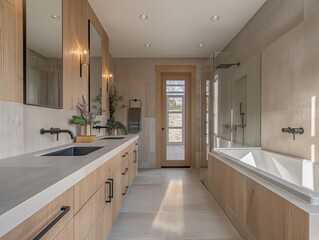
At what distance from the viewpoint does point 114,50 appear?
5012mm

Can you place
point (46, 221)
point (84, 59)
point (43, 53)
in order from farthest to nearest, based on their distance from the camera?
point (84, 59) → point (43, 53) → point (46, 221)

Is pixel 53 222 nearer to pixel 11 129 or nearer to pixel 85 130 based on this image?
pixel 11 129

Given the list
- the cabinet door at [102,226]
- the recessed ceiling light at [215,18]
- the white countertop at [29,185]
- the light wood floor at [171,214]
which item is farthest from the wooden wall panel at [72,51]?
the recessed ceiling light at [215,18]

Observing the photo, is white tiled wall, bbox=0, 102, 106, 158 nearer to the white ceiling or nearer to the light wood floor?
the light wood floor

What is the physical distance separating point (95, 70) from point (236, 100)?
2202 millimetres

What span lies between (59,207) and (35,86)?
3.82 feet

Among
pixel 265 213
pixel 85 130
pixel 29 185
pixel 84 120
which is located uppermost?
pixel 84 120

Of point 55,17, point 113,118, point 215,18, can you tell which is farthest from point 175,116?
point 55,17

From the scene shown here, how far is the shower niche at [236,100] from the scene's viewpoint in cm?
328

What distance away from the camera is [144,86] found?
5508 mm

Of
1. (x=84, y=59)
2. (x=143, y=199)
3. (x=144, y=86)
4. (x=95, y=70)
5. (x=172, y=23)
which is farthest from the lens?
(x=144, y=86)

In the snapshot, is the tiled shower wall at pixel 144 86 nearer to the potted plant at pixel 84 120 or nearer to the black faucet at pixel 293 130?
the potted plant at pixel 84 120

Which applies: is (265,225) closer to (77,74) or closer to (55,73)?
(55,73)

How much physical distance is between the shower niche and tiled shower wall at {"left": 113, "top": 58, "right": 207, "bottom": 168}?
1.80m
